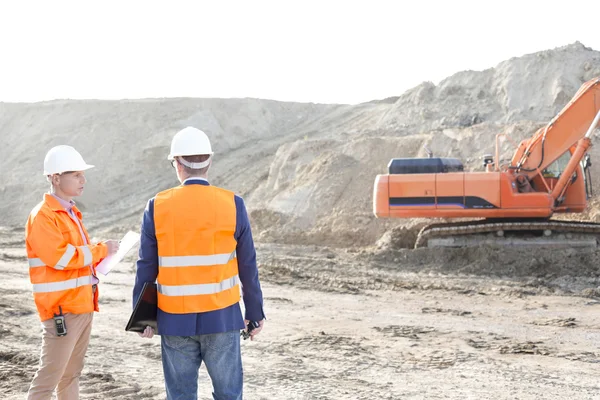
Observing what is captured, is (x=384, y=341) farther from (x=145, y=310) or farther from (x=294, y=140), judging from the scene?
(x=294, y=140)

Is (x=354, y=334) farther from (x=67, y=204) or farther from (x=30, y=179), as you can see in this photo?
(x=30, y=179)

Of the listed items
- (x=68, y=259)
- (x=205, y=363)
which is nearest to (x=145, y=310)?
(x=205, y=363)

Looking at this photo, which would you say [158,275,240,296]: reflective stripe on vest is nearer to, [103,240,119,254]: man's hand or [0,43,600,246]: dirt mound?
[103,240,119,254]: man's hand

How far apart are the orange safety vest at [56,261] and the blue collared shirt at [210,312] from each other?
0.65 m

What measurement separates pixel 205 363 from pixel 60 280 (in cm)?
115

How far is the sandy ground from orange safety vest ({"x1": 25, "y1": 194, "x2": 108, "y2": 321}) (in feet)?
5.01

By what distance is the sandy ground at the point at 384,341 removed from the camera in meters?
5.43

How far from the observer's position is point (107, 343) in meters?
7.11

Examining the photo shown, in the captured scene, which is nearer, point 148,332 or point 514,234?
point 148,332

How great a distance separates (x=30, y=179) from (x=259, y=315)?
2933cm

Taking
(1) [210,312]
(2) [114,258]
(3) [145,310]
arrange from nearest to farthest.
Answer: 1. (1) [210,312]
2. (3) [145,310]
3. (2) [114,258]

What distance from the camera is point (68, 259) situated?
3984 mm

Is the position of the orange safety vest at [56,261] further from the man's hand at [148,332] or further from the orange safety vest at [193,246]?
the orange safety vest at [193,246]

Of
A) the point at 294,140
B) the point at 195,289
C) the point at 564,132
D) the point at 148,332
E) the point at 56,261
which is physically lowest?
the point at 148,332
